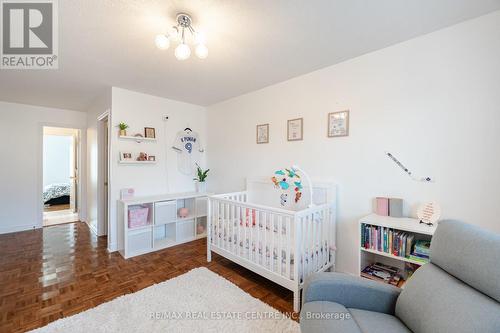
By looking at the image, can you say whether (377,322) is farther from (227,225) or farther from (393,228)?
(227,225)

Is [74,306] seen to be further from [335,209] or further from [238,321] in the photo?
[335,209]

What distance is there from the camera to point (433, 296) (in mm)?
1104

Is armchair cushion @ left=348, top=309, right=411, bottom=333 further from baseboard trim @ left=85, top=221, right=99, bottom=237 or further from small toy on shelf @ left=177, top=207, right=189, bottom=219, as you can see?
baseboard trim @ left=85, top=221, right=99, bottom=237

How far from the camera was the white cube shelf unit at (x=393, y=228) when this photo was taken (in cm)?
169

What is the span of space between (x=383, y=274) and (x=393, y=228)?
48 cm

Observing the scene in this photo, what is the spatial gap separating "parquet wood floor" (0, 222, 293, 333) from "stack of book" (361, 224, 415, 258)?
2.93 feet

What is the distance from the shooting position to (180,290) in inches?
85.8

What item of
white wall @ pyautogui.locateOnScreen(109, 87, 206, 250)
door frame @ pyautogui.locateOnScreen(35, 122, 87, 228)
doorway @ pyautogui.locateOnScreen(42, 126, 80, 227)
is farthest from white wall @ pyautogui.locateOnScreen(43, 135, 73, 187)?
white wall @ pyautogui.locateOnScreen(109, 87, 206, 250)

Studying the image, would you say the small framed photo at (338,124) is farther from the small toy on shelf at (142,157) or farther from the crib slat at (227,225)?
the small toy on shelf at (142,157)

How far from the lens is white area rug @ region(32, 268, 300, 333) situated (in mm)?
1680

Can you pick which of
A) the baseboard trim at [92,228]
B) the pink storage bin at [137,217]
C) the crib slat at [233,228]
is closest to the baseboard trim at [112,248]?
the pink storage bin at [137,217]

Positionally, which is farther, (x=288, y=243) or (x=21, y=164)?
(x=21, y=164)
